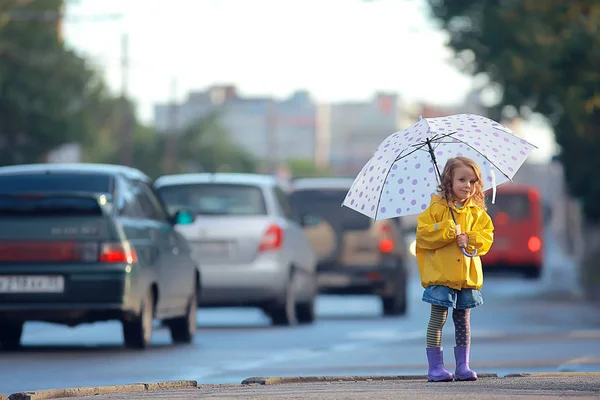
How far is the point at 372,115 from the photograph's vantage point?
7564 inches

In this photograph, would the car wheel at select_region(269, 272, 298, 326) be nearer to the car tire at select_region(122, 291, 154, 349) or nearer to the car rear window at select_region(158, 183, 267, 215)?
the car rear window at select_region(158, 183, 267, 215)

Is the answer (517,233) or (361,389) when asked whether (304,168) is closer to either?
(517,233)

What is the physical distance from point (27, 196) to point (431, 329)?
5.24 metres

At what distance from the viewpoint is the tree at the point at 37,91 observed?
170 ft

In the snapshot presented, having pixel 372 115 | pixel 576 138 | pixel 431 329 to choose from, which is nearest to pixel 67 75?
pixel 576 138

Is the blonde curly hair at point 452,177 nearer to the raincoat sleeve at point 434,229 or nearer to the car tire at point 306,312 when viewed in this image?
the raincoat sleeve at point 434,229

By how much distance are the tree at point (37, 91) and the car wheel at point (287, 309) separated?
3197 cm

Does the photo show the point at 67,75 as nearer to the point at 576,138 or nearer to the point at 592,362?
the point at 576,138

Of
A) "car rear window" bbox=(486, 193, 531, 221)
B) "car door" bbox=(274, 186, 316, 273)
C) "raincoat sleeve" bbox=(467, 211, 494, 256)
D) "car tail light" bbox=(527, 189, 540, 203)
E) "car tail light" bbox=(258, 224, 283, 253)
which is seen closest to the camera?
"raincoat sleeve" bbox=(467, 211, 494, 256)

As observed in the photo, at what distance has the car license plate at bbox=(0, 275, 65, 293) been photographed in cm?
1416

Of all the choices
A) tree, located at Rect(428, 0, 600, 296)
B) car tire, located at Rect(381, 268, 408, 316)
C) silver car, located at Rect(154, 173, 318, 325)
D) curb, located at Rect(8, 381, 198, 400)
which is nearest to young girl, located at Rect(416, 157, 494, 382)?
curb, located at Rect(8, 381, 198, 400)

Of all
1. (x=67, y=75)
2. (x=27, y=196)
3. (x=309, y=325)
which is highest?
(x=67, y=75)

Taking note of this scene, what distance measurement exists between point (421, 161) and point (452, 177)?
121 cm

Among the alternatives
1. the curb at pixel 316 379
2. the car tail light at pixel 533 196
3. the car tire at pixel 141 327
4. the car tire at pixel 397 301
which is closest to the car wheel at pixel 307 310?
the car tire at pixel 397 301
